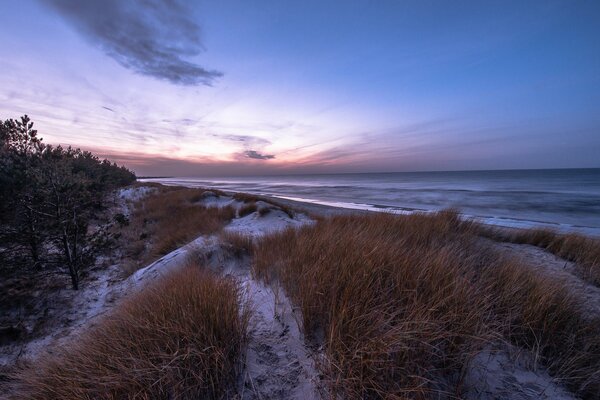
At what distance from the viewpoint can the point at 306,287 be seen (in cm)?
242

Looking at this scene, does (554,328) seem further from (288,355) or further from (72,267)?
(72,267)

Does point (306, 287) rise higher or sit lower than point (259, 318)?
higher

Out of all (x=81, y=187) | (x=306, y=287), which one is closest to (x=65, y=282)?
(x=81, y=187)

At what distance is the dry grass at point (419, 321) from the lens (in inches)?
63.9

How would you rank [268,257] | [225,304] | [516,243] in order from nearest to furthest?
[225,304], [268,257], [516,243]

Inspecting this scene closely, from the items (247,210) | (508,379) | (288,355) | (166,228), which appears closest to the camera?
(508,379)

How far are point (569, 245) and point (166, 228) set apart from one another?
1304cm

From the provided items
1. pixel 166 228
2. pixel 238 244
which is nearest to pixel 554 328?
pixel 238 244

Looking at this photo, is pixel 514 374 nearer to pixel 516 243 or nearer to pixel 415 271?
pixel 415 271

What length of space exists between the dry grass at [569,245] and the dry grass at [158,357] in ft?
20.3

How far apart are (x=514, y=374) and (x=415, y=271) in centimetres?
105

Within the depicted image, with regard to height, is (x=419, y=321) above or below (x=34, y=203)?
below

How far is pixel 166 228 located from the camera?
32.5 ft

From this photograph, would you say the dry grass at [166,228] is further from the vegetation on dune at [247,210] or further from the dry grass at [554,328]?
the dry grass at [554,328]
